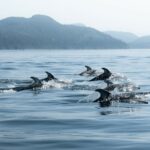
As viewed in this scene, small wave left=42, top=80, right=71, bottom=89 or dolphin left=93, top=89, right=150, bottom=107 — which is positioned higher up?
dolphin left=93, top=89, right=150, bottom=107

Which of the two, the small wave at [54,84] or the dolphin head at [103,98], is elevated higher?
the dolphin head at [103,98]

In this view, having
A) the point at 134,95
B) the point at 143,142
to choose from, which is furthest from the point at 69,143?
the point at 134,95

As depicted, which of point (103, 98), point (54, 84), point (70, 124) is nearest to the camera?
point (70, 124)

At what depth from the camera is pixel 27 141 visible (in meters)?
13.8

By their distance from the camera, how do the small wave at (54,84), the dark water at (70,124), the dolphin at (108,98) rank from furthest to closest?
1. the small wave at (54,84)
2. the dolphin at (108,98)
3. the dark water at (70,124)

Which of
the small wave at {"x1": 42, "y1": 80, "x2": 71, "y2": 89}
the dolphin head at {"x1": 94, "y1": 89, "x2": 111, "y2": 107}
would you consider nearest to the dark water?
the dolphin head at {"x1": 94, "y1": 89, "x2": 111, "y2": 107}

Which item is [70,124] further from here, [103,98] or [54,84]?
[54,84]

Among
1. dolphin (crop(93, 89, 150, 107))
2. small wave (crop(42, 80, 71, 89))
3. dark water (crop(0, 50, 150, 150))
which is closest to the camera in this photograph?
dark water (crop(0, 50, 150, 150))

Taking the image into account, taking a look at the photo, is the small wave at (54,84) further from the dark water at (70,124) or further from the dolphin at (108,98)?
the dolphin at (108,98)

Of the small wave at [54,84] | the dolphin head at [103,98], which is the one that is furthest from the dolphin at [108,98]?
the small wave at [54,84]

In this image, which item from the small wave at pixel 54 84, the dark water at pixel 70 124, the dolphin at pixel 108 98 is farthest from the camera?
the small wave at pixel 54 84

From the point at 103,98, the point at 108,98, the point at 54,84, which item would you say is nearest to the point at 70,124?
the point at 103,98

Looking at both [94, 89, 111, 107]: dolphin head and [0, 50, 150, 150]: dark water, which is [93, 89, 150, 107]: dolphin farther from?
[0, 50, 150, 150]: dark water

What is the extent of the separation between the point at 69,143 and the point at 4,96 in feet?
43.0
